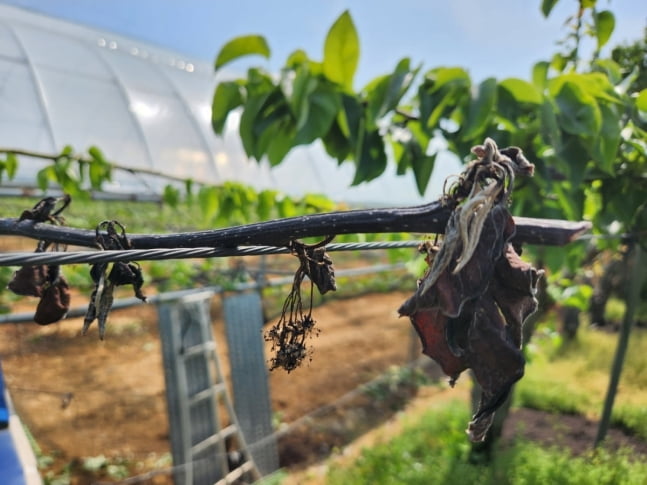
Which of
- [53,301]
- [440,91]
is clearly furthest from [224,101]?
[53,301]

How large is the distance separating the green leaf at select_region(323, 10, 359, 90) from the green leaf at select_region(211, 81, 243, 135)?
217 mm

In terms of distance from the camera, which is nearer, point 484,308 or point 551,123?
point 484,308

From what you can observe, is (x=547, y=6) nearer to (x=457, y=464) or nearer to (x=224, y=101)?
(x=224, y=101)

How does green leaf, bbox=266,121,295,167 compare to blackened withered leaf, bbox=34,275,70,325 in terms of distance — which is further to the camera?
green leaf, bbox=266,121,295,167

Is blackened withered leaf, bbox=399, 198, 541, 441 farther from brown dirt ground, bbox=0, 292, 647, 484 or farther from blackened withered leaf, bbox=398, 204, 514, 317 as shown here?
brown dirt ground, bbox=0, 292, 647, 484

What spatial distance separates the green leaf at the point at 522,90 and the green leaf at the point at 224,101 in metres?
0.58

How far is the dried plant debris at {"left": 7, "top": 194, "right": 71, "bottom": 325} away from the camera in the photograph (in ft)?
2.19

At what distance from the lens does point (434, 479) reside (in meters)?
2.34

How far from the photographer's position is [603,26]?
1.24 meters

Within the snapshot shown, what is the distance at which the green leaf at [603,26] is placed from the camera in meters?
1.23

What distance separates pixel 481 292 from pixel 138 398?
12.4ft

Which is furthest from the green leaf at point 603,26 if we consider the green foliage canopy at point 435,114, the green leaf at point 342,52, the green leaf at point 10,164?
the green leaf at point 10,164

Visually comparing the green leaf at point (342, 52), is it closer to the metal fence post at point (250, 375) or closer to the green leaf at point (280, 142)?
the green leaf at point (280, 142)

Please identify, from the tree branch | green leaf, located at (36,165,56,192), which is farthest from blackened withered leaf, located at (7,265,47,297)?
green leaf, located at (36,165,56,192)
